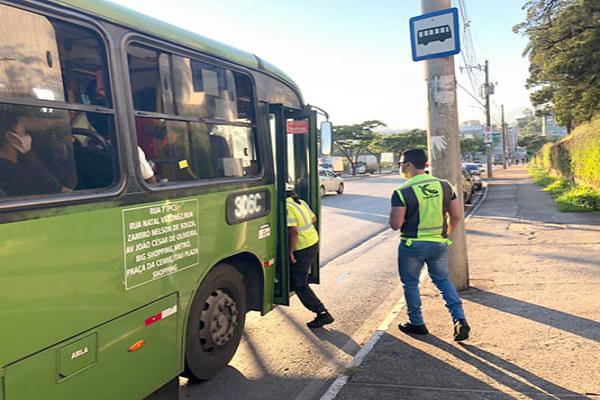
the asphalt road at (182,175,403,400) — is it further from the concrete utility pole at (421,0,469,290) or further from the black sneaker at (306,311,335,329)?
the concrete utility pole at (421,0,469,290)

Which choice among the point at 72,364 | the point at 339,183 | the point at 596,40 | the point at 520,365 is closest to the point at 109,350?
the point at 72,364

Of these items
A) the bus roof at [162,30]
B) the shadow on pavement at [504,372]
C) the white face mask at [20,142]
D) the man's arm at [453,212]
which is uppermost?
the bus roof at [162,30]

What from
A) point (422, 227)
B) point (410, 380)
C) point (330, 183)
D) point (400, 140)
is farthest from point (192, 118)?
point (400, 140)

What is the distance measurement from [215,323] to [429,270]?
2069mm

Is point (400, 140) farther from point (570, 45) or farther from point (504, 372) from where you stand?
point (504, 372)

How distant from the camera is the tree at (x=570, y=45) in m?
17.3

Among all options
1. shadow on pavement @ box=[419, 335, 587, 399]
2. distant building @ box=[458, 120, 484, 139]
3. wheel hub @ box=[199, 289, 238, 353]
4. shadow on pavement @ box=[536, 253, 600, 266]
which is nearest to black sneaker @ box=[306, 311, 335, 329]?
shadow on pavement @ box=[419, 335, 587, 399]

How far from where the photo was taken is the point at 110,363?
2.88 meters

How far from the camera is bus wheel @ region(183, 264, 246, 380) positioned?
12.6ft

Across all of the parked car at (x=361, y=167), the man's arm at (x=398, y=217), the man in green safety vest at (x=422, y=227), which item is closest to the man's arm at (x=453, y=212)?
the man in green safety vest at (x=422, y=227)

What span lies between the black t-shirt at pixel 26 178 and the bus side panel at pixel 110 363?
770 mm

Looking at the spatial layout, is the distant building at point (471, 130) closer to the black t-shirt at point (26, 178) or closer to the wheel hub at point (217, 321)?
the wheel hub at point (217, 321)

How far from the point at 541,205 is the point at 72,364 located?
1654 cm

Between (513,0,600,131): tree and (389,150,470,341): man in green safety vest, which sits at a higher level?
(513,0,600,131): tree
